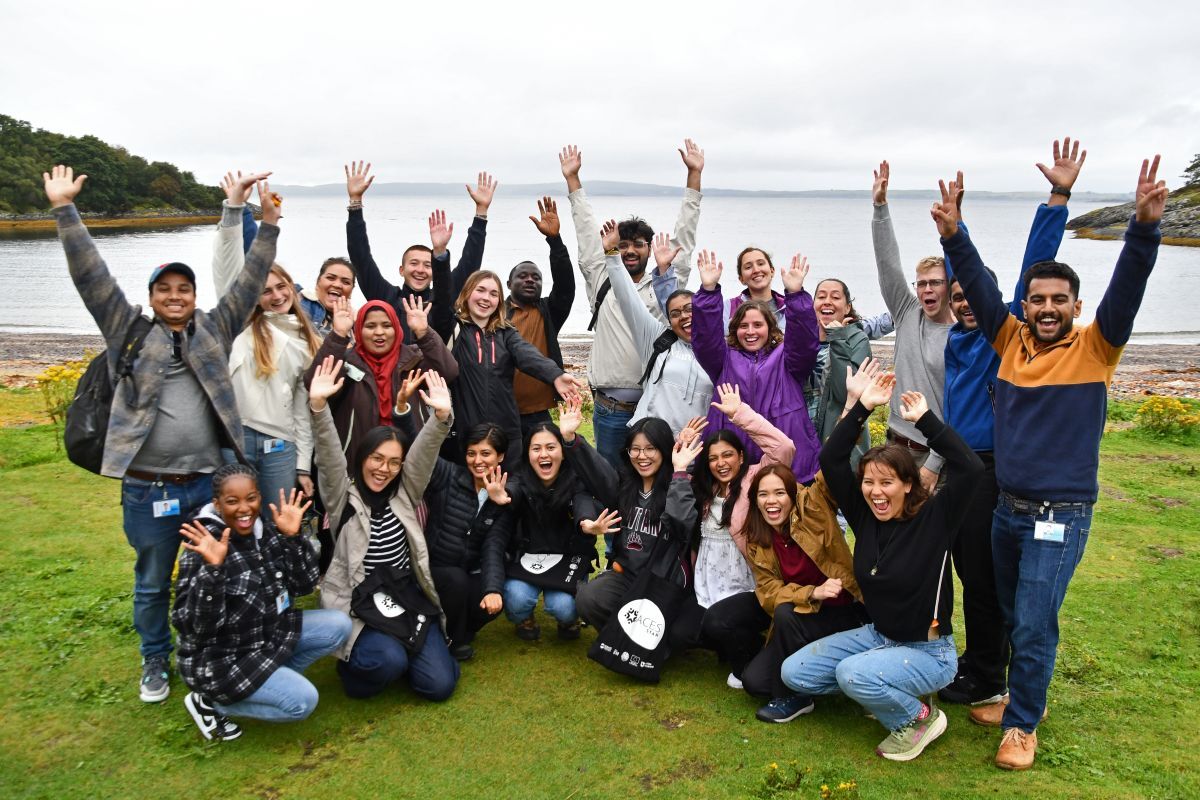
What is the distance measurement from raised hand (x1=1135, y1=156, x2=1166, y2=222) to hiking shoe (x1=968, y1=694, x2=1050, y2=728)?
282 cm

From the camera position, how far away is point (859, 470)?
4895mm

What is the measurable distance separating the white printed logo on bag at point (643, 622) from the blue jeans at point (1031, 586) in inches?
79.5

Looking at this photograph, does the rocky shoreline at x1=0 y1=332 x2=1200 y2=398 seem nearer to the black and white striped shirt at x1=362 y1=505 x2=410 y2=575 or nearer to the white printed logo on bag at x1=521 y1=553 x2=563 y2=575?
the white printed logo on bag at x1=521 y1=553 x2=563 y2=575

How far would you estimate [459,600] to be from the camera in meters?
5.69

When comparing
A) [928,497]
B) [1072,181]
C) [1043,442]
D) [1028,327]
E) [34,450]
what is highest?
[1072,181]

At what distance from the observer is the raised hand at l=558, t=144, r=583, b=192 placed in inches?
293

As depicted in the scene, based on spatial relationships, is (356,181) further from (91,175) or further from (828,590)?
(91,175)

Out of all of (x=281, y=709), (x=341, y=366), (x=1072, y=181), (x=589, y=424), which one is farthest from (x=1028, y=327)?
(x=589, y=424)

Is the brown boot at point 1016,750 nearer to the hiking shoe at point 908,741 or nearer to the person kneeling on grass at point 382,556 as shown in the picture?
the hiking shoe at point 908,741

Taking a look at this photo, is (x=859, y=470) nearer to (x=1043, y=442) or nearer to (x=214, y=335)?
(x=1043, y=442)

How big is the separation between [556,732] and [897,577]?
6.91 ft

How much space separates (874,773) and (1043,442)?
192cm

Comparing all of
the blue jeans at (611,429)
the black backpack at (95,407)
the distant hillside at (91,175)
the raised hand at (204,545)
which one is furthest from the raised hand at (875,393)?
the distant hillside at (91,175)

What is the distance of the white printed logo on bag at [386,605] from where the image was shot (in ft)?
17.4
